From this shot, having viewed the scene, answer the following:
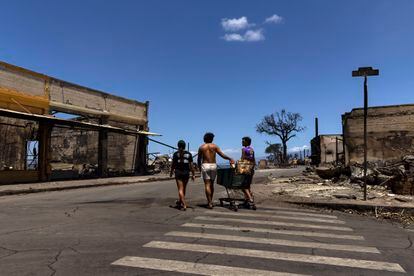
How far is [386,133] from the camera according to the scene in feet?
84.9

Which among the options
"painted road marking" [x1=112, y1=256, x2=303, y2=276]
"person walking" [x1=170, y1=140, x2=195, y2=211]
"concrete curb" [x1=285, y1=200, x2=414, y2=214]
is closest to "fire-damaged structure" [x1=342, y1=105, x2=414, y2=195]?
"concrete curb" [x1=285, y1=200, x2=414, y2=214]

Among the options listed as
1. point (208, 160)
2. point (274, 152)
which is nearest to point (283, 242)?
point (208, 160)

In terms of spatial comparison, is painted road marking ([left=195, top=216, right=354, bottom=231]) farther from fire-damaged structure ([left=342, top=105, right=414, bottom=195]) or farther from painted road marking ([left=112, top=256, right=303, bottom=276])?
fire-damaged structure ([left=342, top=105, right=414, bottom=195])

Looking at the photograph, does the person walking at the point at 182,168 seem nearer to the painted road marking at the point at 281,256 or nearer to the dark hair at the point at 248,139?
the dark hair at the point at 248,139

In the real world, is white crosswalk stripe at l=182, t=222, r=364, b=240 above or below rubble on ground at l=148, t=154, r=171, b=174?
below

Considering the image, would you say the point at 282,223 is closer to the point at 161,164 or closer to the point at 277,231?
the point at 277,231

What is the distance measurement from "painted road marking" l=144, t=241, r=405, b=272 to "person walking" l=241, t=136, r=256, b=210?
465 centimetres

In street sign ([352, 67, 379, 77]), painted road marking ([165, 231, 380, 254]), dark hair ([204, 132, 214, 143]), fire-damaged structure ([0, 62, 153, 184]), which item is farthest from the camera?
fire-damaged structure ([0, 62, 153, 184])

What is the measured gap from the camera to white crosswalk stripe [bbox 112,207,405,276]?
19.0 feet

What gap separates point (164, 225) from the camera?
8.77m

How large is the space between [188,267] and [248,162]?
603 cm

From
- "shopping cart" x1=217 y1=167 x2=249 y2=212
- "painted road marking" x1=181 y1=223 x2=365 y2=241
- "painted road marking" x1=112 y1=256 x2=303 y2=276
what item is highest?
"shopping cart" x1=217 y1=167 x2=249 y2=212

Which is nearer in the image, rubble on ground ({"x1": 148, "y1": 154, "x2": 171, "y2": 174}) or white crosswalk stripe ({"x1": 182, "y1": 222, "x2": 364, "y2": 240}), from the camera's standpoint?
white crosswalk stripe ({"x1": 182, "y1": 222, "x2": 364, "y2": 240})

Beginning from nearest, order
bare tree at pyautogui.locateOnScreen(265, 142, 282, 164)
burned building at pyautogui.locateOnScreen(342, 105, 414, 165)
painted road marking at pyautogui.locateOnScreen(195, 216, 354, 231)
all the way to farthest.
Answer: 1. painted road marking at pyautogui.locateOnScreen(195, 216, 354, 231)
2. burned building at pyautogui.locateOnScreen(342, 105, 414, 165)
3. bare tree at pyautogui.locateOnScreen(265, 142, 282, 164)
